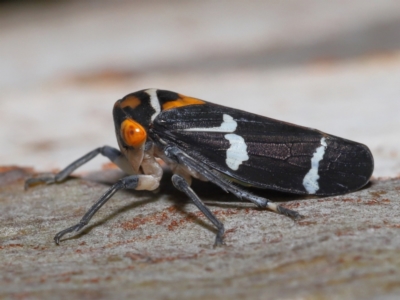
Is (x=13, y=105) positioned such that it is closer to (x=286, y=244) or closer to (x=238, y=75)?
(x=238, y=75)

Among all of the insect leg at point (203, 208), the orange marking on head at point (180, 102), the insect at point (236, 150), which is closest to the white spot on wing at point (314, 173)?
the insect at point (236, 150)

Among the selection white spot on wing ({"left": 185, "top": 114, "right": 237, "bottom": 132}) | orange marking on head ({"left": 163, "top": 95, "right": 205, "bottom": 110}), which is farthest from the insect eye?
white spot on wing ({"left": 185, "top": 114, "right": 237, "bottom": 132})

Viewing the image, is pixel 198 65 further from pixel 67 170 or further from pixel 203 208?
pixel 203 208

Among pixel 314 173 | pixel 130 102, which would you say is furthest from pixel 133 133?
pixel 314 173

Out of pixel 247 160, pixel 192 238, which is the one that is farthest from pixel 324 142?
pixel 192 238

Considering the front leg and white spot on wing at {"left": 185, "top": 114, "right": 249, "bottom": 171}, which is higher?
white spot on wing at {"left": 185, "top": 114, "right": 249, "bottom": 171}

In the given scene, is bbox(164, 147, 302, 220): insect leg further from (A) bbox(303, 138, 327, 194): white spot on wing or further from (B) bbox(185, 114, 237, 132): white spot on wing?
(A) bbox(303, 138, 327, 194): white spot on wing
